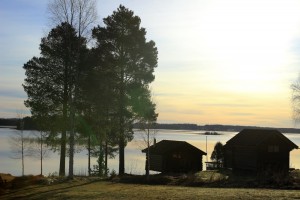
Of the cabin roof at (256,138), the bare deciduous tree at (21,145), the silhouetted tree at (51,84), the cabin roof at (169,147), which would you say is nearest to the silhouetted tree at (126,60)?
the silhouetted tree at (51,84)

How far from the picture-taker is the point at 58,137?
40.2 m

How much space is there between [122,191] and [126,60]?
1582cm

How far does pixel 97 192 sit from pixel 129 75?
1558cm

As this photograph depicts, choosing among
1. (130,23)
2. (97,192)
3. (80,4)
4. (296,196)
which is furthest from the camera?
(130,23)

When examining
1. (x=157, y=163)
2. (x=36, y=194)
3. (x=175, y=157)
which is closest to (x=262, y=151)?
(x=175, y=157)

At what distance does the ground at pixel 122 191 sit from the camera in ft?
74.3

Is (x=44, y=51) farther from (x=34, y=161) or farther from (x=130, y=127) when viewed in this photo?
(x=34, y=161)

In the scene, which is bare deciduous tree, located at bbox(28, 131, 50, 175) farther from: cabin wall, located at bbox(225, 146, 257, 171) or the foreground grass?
cabin wall, located at bbox(225, 146, 257, 171)

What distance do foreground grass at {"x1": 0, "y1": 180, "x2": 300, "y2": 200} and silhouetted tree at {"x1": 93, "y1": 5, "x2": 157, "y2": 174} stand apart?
9.87 m

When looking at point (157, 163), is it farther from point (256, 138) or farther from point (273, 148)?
point (273, 148)

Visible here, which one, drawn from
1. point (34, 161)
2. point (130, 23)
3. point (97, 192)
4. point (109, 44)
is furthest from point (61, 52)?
point (34, 161)

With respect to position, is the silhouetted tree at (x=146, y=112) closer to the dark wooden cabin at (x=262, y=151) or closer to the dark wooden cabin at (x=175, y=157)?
the dark wooden cabin at (x=175, y=157)

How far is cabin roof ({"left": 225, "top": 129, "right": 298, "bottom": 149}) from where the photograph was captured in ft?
144

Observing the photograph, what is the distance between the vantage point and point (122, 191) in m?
25.8
